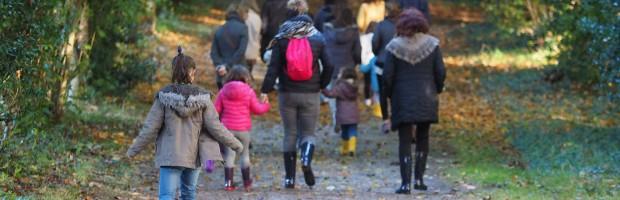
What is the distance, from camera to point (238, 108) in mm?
11383

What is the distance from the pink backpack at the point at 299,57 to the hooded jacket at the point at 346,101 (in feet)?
11.9

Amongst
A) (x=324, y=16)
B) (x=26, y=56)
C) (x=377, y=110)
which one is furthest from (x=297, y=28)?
(x=377, y=110)

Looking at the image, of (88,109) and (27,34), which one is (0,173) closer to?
(27,34)

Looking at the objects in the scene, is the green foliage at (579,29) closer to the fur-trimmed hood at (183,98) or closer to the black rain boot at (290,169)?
the black rain boot at (290,169)

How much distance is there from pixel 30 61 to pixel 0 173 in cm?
105

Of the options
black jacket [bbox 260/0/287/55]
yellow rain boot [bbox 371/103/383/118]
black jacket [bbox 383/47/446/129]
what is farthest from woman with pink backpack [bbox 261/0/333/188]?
black jacket [bbox 260/0/287/55]

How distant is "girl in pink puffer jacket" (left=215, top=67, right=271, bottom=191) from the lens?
11273mm

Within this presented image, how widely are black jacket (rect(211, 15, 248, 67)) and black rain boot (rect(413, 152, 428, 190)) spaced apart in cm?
434

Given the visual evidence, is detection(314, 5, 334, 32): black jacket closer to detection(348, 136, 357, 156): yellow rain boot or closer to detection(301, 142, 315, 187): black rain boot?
detection(348, 136, 357, 156): yellow rain boot

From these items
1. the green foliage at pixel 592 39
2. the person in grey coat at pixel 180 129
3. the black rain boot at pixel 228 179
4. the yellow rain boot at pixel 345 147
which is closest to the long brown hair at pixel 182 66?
the person in grey coat at pixel 180 129

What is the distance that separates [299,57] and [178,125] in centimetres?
286

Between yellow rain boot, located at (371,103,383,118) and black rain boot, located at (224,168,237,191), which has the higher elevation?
yellow rain boot, located at (371,103,383,118)

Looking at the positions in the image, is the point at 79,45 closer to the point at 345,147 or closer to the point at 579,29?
the point at 345,147

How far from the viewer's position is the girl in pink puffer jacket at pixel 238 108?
37.0 feet
